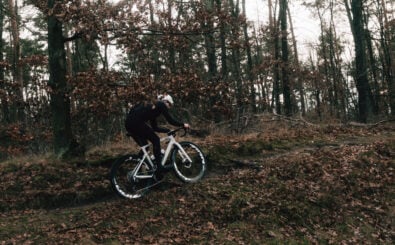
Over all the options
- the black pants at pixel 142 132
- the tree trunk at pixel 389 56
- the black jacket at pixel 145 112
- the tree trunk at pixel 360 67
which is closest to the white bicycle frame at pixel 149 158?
the black pants at pixel 142 132

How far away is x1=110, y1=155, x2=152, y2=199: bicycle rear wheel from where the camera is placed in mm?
8992

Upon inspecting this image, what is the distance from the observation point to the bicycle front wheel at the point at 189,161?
31.4ft

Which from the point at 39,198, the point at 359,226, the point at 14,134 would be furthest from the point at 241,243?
the point at 14,134

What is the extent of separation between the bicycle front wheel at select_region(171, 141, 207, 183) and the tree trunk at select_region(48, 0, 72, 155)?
3.57 m

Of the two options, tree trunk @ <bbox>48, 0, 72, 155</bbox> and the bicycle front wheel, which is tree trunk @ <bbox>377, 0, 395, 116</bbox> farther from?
tree trunk @ <bbox>48, 0, 72, 155</bbox>

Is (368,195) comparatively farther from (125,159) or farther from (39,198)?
(39,198)

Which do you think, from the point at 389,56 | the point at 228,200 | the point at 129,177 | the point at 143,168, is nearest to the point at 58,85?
the point at 143,168

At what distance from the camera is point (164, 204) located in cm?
886

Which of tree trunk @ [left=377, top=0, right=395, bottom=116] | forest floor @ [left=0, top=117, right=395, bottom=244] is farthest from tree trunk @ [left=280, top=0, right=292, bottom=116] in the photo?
forest floor @ [left=0, top=117, right=395, bottom=244]

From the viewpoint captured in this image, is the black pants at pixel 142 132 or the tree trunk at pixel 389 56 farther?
the tree trunk at pixel 389 56

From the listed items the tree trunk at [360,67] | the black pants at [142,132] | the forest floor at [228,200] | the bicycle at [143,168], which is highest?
the tree trunk at [360,67]

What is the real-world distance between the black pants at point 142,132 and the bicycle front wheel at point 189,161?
504mm

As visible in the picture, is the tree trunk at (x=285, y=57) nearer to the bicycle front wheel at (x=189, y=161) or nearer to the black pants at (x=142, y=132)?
the bicycle front wheel at (x=189, y=161)

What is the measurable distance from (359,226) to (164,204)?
426 centimetres
